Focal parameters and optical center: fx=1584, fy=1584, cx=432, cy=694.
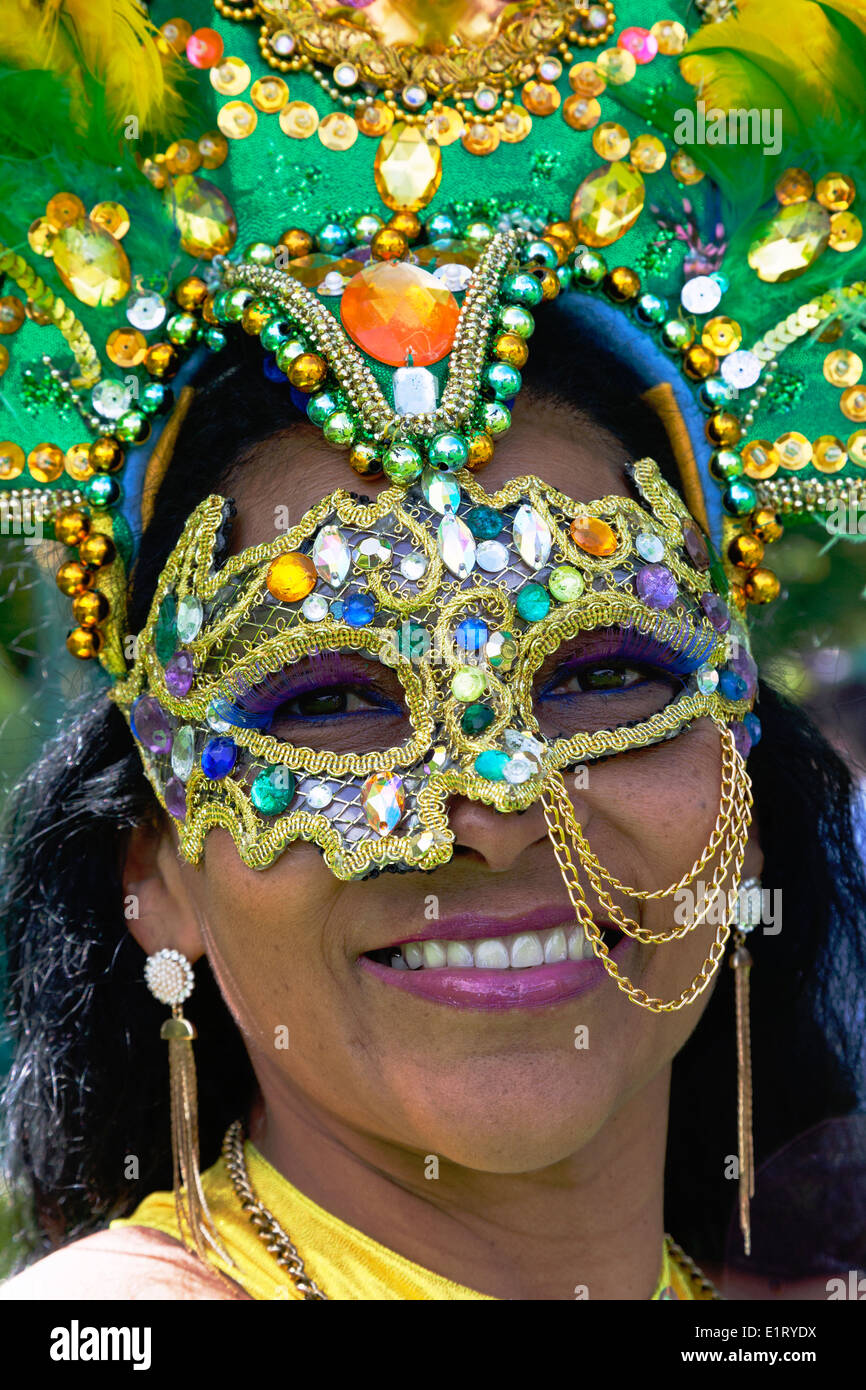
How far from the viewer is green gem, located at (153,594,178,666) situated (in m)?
2.83

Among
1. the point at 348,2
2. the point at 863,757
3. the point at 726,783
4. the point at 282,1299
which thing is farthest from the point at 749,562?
the point at 282,1299

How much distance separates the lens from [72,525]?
300 centimetres

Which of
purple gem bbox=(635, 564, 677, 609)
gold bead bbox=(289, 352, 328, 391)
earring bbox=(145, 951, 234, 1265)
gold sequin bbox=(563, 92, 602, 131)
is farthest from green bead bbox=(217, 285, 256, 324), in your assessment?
earring bbox=(145, 951, 234, 1265)

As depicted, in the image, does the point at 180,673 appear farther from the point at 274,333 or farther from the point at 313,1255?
the point at 313,1255

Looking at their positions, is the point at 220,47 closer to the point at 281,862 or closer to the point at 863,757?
the point at 281,862

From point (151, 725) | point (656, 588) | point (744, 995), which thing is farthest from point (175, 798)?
point (744, 995)

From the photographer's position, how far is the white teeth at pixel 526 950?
262cm

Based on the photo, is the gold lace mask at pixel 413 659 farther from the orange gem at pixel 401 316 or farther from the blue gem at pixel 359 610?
the orange gem at pixel 401 316

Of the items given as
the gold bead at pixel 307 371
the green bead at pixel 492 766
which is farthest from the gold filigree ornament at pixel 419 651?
the gold bead at pixel 307 371

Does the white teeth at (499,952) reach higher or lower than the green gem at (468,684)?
lower

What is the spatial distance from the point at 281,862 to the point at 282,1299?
2.64ft

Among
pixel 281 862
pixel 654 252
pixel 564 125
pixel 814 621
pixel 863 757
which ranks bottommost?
pixel 281 862

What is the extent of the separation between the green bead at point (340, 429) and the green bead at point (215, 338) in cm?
34

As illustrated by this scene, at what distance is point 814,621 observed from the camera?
3404mm
